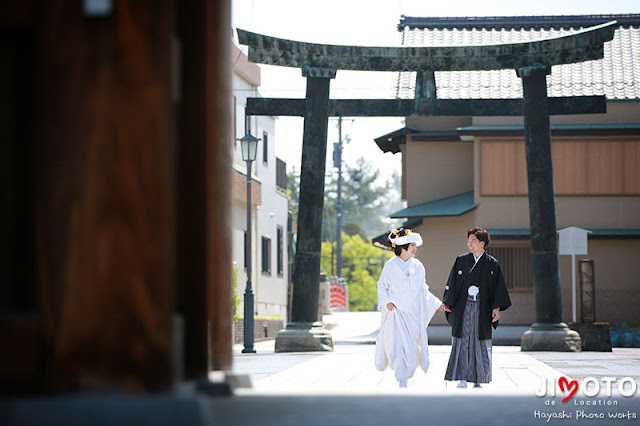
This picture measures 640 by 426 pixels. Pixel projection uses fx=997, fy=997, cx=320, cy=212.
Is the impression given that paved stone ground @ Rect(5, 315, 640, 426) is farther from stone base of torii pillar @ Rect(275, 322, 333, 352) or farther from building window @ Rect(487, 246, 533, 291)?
building window @ Rect(487, 246, 533, 291)

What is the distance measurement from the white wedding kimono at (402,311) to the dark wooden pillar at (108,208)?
8756 millimetres

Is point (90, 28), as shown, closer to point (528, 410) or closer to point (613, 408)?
point (528, 410)

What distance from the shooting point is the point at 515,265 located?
26828 millimetres

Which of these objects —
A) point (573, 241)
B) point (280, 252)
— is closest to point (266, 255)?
point (280, 252)

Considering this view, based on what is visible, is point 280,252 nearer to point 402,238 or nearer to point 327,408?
point 402,238

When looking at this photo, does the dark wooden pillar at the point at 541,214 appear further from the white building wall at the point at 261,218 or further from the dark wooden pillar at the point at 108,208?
the dark wooden pillar at the point at 108,208

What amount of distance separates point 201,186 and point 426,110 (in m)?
15.2

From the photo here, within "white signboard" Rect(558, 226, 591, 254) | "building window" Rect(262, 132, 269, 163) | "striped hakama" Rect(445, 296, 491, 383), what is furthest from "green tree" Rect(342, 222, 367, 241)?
"striped hakama" Rect(445, 296, 491, 383)

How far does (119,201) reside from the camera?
279cm

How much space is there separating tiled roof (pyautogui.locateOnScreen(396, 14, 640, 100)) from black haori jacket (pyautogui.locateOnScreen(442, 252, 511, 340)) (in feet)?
57.9

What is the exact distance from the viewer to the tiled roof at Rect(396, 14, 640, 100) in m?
28.8

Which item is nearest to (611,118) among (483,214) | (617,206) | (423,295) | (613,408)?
(617,206)

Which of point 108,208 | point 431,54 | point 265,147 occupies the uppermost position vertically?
point 431,54

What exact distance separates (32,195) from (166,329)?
60 cm
